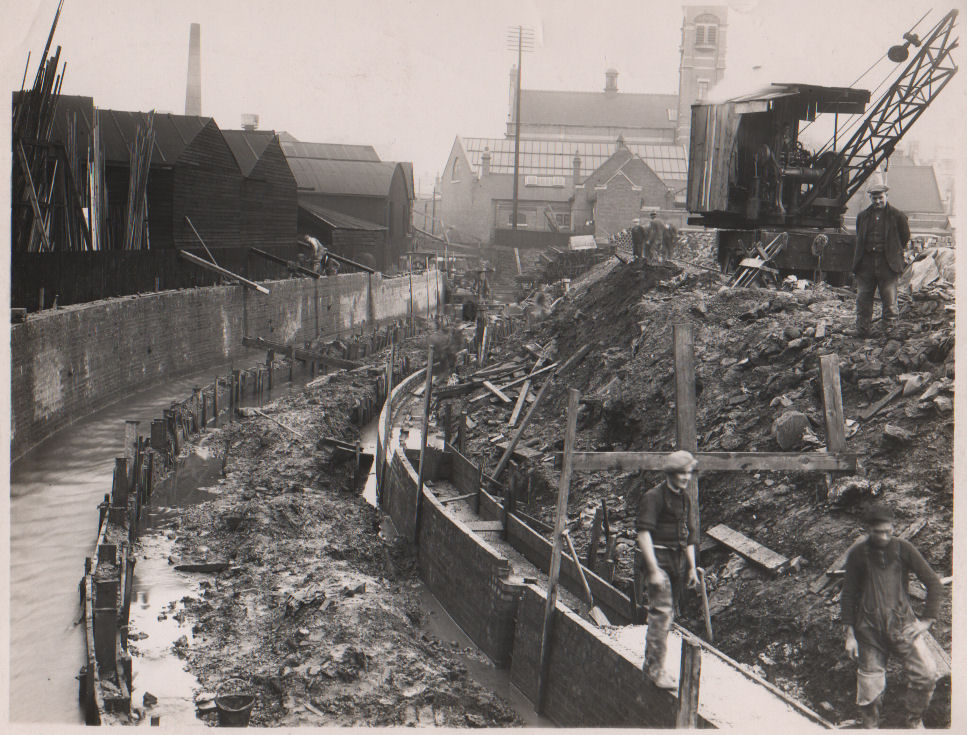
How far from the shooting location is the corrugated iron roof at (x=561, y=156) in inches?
2709

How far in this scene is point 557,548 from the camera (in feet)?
30.4

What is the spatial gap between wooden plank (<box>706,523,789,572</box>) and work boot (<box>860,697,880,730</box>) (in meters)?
2.64

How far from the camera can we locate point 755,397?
1362 centimetres

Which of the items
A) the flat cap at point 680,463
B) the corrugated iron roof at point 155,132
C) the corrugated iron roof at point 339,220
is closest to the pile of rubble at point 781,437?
the flat cap at point 680,463

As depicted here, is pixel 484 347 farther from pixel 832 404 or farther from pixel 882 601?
pixel 882 601

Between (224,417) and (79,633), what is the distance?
41.9 ft

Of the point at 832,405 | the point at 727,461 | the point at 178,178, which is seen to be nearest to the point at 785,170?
the point at 832,405

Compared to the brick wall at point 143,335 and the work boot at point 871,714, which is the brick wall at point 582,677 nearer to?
the work boot at point 871,714

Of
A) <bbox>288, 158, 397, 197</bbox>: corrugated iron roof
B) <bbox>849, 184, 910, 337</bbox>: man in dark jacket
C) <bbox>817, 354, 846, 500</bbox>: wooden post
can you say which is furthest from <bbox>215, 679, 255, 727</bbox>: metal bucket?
<bbox>288, 158, 397, 197</bbox>: corrugated iron roof

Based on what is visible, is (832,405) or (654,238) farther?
(654,238)

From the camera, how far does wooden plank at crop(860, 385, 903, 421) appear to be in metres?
11.5

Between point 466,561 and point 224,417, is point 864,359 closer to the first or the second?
point 466,561

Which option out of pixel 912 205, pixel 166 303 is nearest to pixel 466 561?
pixel 166 303

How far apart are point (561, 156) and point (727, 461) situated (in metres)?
62.8
